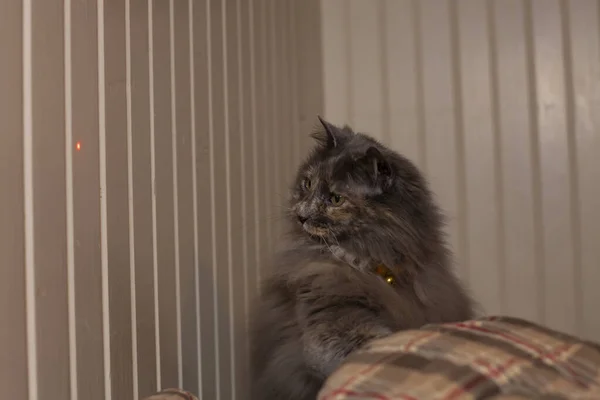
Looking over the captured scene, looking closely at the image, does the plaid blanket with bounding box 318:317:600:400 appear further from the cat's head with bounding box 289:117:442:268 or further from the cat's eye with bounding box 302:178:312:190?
the cat's eye with bounding box 302:178:312:190

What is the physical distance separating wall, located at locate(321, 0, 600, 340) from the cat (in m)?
0.57

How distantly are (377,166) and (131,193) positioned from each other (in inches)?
24.2

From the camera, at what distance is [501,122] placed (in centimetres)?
222

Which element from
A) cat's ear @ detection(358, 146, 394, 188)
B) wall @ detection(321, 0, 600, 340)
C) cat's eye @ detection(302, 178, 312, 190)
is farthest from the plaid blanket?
wall @ detection(321, 0, 600, 340)

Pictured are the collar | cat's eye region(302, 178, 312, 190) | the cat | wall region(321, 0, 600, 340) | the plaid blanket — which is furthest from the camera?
wall region(321, 0, 600, 340)

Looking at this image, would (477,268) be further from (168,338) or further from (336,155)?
(168,338)

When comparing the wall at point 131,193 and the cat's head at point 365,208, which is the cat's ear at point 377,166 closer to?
the cat's head at point 365,208

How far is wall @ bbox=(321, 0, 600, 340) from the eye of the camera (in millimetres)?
Result: 2143

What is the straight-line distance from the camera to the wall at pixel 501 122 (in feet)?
7.03

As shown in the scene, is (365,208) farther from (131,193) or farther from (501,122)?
(501,122)

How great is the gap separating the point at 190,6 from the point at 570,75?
1.33m

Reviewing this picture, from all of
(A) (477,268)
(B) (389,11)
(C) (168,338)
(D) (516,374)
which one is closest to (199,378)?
(C) (168,338)

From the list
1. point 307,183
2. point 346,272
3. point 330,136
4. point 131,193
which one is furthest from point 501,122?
point 131,193

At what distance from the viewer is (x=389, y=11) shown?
7.64ft
